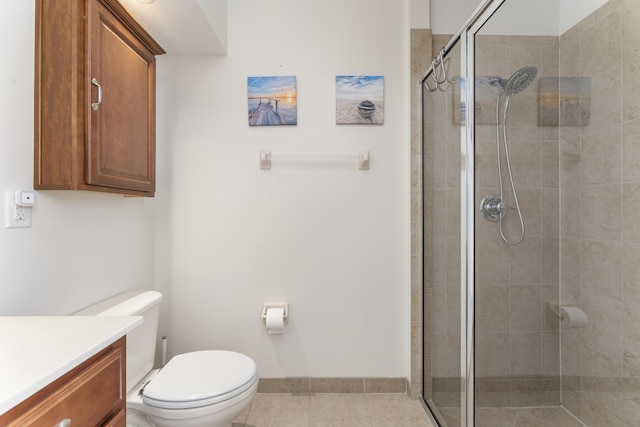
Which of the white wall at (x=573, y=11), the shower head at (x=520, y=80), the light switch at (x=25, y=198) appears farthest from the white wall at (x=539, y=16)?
the light switch at (x=25, y=198)

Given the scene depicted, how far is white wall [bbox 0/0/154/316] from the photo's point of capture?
115 centimetres

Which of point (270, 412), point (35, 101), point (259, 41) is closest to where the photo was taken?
point (35, 101)

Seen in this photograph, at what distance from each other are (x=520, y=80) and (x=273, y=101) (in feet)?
4.45

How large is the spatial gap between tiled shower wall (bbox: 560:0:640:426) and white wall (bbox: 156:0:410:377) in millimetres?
1039

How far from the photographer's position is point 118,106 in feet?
4.86

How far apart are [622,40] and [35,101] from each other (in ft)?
6.42

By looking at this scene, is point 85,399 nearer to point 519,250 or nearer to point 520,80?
point 519,250

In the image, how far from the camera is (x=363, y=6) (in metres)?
2.11

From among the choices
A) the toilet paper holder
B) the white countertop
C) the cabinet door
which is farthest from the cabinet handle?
the toilet paper holder

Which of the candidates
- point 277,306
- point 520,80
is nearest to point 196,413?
point 277,306

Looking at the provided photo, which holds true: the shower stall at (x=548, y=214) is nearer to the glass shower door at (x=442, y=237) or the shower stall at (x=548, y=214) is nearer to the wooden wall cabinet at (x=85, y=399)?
the glass shower door at (x=442, y=237)

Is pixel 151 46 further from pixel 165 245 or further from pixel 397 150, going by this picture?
pixel 397 150

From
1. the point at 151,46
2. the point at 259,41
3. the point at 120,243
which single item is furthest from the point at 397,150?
the point at 120,243

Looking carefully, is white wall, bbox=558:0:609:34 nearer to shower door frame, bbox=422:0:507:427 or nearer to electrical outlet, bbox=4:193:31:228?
shower door frame, bbox=422:0:507:427
